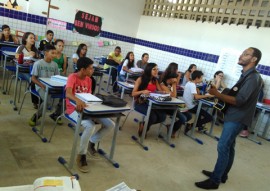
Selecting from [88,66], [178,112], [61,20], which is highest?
[61,20]

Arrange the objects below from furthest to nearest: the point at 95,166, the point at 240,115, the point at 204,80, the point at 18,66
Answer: the point at 204,80 → the point at 18,66 → the point at 95,166 → the point at 240,115

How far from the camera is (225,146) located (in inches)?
103

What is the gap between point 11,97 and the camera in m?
4.41

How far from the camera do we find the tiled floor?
98.4 inches

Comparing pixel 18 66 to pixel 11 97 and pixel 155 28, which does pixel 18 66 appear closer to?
pixel 11 97

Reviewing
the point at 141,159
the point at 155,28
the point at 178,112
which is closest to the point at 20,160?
the point at 141,159

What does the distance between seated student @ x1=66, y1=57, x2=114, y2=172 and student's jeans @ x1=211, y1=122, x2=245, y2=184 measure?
1197mm

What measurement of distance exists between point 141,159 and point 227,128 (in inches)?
45.9

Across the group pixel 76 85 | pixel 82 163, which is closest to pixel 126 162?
pixel 82 163

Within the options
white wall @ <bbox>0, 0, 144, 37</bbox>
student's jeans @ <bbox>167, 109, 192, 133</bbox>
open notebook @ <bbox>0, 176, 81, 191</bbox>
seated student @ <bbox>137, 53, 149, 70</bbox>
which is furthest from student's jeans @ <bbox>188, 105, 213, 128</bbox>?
white wall @ <bbox>0, 0, 144, 37</bbox>

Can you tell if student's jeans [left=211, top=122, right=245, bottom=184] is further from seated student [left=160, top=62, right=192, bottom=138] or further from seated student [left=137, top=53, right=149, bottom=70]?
seated student [left=137, top=53, right=149, bottom=70]

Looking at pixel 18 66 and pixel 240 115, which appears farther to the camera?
pixel 18 66

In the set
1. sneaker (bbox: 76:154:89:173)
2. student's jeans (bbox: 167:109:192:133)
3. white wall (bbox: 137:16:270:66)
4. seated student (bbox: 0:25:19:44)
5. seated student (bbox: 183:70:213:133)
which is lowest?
sneaker (bbox: 76:154:89:173)

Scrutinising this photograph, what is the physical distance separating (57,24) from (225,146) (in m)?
5.57
